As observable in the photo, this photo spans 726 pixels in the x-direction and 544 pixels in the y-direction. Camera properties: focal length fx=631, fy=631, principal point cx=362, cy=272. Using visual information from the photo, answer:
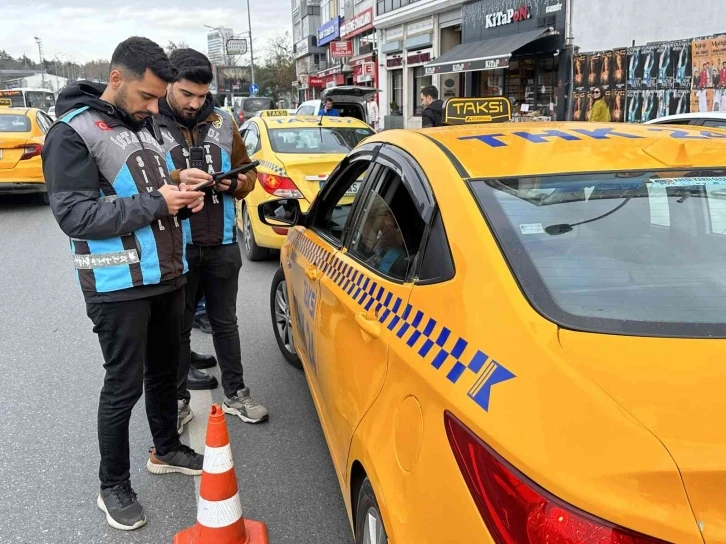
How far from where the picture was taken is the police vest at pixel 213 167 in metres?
3.34

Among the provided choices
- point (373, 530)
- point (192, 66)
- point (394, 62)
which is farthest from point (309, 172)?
point (394, 62)

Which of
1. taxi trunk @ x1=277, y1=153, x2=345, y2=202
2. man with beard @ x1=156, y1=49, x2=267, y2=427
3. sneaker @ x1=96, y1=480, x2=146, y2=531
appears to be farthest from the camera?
taxi trunk @ x1=277, y1=153, x2=345, y2=202

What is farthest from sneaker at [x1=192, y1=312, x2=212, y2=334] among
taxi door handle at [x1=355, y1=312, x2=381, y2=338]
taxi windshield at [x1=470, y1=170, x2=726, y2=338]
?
taxi windshield at [x1=470, y1=170, x2=726, y2=338]

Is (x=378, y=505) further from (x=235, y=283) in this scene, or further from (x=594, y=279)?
(x=235, y=283)

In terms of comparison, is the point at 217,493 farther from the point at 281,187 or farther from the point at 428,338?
the point at 281,187

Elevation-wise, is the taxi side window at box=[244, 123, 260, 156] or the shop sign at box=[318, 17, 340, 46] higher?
the shop sign at box=[318, 17, 340, 46]

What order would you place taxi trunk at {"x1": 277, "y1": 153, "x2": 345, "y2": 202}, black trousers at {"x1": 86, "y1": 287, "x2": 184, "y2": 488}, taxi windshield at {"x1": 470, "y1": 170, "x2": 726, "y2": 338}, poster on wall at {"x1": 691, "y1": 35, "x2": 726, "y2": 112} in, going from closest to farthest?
taxi windshield at {"x1": 470, "y1": 170, "x2": 726, "y2": 338} < black trousers at {"x1": 86, "y1": 287, "x2": 184, "y2": 488} < taxi trunk at {"x1": 277, "y1": 153, "x2": 345, "y2": 202} < poster on wall at {"x1": 691, "y1": 35, "x2": 726, "y2": 112}

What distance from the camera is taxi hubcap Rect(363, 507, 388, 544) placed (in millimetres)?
1884

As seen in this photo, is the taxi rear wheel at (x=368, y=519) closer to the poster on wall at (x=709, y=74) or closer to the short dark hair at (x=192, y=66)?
the short dark hair at (x=192, y=66)

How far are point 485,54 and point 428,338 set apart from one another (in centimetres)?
1782

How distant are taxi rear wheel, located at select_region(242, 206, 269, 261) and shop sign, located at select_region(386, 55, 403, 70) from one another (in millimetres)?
23501

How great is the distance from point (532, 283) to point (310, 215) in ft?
6.91

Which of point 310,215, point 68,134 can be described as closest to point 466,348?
point 68,134

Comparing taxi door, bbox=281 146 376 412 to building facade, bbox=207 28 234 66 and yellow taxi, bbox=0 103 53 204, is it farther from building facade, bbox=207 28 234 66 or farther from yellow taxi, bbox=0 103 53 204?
building facade, bbox=207 28 234 66
